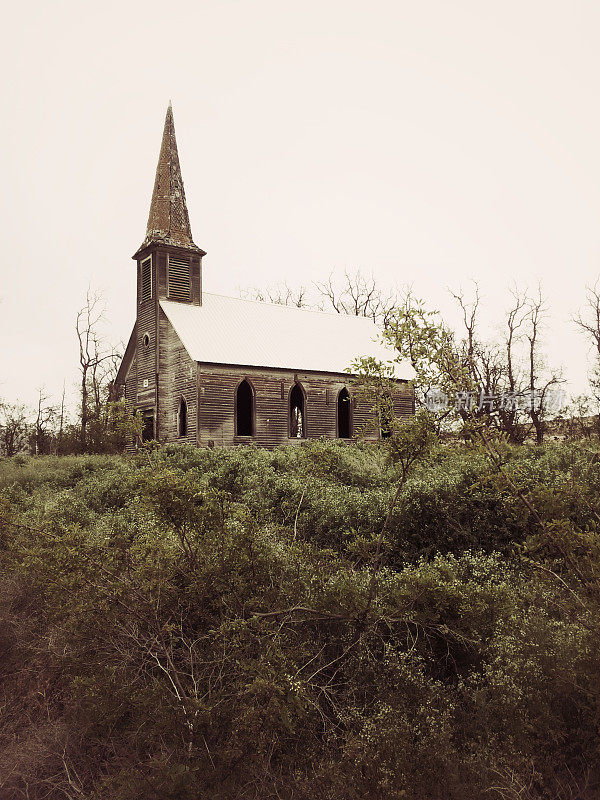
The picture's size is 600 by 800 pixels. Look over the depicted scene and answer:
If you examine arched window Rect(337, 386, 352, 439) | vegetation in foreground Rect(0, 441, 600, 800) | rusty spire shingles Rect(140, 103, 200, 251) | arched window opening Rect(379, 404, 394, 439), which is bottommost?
vegetation in foreground Rect(0, 441, 600, 800)

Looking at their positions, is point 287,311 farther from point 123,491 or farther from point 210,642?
point 210,642

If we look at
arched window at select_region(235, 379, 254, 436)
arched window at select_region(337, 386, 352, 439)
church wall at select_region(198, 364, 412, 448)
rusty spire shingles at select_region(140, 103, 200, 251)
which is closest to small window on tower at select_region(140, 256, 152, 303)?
rusty spire shingles at select_region(140, 103, 200, 251)

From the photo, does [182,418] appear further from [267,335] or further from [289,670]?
[289,670]

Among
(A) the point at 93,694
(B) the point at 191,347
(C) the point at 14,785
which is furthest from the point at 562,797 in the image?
(B) the point at 191,347

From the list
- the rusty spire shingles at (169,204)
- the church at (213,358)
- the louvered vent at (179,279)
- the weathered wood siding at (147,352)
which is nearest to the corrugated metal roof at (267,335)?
the church at (213,358)

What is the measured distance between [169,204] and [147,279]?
13.5 feet

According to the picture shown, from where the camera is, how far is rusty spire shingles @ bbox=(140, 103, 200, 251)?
97.8 ft

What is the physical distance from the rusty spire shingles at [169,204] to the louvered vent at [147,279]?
861 mm

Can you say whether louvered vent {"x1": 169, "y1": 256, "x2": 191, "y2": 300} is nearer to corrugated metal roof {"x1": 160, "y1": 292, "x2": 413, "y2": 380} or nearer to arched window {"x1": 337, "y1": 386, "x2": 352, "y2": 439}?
corrugated metal roof {"x1": 160, "y1": 292, "x2": 413, "y2": 380}

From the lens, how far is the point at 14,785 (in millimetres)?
5004

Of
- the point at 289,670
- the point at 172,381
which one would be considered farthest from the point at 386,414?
the point at 172,381

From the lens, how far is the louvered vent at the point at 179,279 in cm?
2925

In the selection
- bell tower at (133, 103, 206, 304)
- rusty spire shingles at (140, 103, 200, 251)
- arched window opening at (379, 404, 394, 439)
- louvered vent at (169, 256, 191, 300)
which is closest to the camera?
arched window opening at (379, 404, 394, 439)

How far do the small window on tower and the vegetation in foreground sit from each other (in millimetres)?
24287
